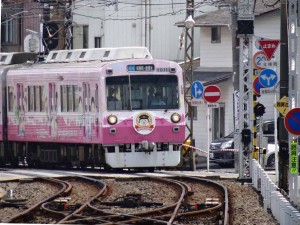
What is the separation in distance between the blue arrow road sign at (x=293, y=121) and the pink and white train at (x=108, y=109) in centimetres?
Answer: 1079

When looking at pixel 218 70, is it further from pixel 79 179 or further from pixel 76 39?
pixel 79 179

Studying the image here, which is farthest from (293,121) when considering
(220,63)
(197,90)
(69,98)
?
(220,63)

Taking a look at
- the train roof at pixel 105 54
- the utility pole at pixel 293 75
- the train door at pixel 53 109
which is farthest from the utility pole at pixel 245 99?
the train door at pixel 53 109

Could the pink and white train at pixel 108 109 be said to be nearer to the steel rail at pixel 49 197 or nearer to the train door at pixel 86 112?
the train door at pixel 86 112

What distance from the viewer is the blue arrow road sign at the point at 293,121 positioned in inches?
733

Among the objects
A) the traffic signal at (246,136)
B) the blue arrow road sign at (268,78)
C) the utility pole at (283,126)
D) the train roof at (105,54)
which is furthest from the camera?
the train roof at (105,54)

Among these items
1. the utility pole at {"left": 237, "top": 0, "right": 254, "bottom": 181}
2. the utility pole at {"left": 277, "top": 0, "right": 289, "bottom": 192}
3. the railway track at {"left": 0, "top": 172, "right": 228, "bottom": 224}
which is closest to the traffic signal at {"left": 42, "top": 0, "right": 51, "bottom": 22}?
the railway track at {"left": 0, "top": 172, "right": 228, "bottom": 224}

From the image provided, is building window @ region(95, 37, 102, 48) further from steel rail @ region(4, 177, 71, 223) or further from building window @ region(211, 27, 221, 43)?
steel rail @ region(4, 177, 71, 223)

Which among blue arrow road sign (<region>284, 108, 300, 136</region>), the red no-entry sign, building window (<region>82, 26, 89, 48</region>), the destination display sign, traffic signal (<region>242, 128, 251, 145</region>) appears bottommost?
traffic signal (<region>242, 128, 251, 145</region>)

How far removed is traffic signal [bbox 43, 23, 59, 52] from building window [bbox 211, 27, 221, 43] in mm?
8300

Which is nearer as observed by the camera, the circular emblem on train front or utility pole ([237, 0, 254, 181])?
utility pole ([237, 0, 254, 181])

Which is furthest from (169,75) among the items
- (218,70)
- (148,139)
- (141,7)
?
(141,7)

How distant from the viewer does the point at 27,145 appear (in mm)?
33156

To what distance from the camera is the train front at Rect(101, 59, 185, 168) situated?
2930 cm
